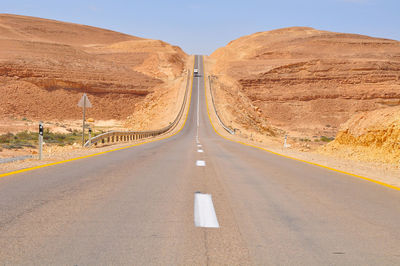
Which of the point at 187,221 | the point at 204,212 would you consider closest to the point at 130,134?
the point at 204,212

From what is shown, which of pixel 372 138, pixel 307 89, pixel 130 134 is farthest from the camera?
pixel 307 89

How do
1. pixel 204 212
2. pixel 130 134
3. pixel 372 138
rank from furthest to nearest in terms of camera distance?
pixel 130 134, pixel 372 138, pixel 204 212

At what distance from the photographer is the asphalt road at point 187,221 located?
4.54m

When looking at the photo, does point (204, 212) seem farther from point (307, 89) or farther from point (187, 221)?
point (307, 89)

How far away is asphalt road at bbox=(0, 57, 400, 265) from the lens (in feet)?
14.9

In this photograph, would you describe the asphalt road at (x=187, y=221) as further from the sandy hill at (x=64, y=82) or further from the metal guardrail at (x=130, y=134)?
the sandy hill at (x=64, y=82)

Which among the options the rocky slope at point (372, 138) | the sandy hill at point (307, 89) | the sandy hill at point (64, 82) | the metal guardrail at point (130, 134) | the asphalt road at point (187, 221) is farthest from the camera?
the sandy hill at point (307, 89)

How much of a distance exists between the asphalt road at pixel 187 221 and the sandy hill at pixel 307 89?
66922mm

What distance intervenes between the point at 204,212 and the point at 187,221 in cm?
65

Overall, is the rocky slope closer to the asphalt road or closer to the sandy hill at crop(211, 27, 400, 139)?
the asphalt road

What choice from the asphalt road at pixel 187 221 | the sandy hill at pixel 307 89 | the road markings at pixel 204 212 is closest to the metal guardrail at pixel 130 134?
the sandy hill at pixel 307 89

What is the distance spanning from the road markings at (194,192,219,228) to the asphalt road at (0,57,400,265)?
Result: 117mm

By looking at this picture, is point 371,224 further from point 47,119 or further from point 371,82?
point 371,82

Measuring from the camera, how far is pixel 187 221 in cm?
612
